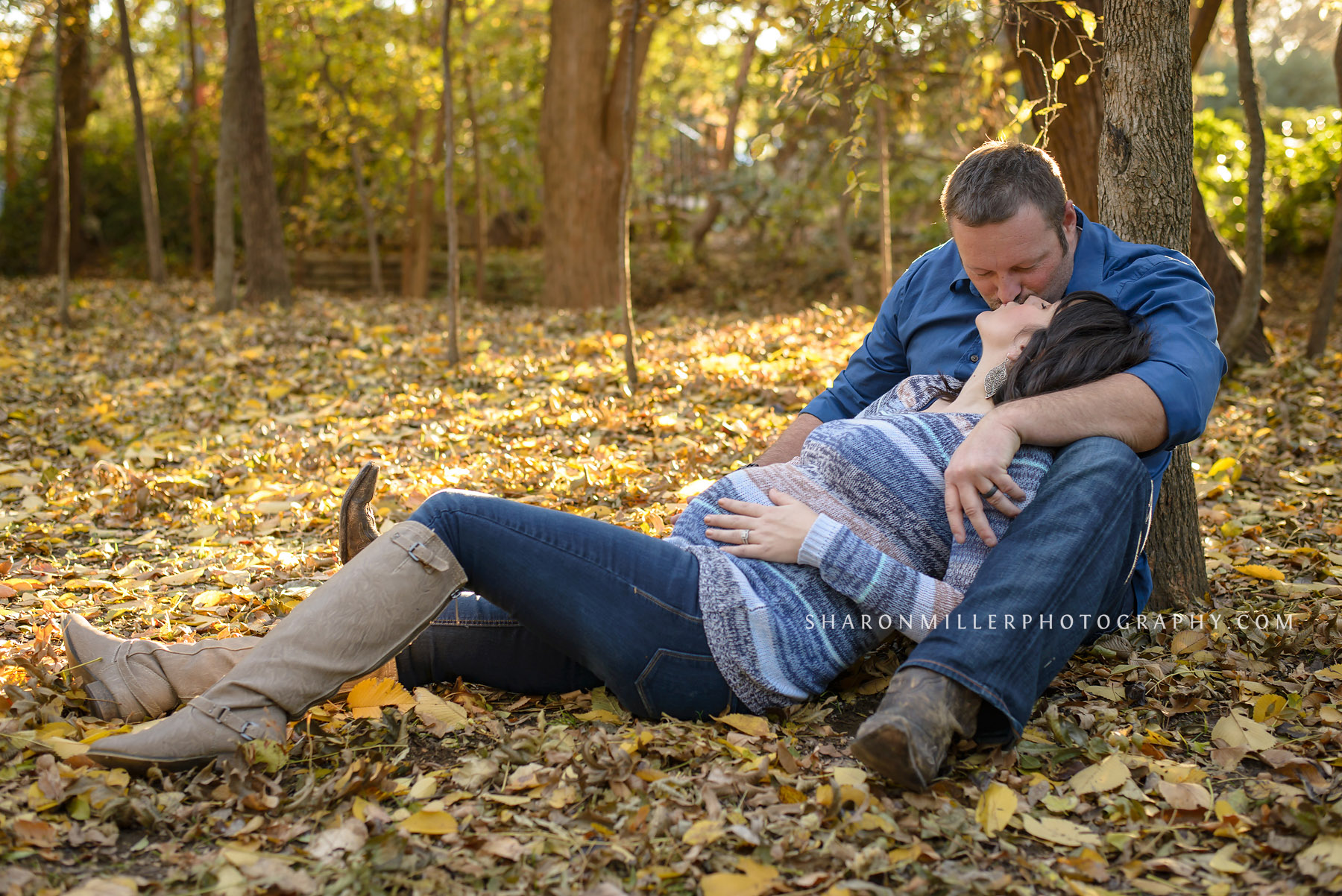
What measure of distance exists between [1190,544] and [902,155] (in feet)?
23.8

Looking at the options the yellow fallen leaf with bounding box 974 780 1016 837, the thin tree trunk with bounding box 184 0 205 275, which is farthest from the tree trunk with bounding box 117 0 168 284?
the yellow fallen leaf with bounding box 974 780 1016 837

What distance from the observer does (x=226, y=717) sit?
6.35ft

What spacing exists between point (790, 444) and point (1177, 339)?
1003mm

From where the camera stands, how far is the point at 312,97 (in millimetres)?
11188

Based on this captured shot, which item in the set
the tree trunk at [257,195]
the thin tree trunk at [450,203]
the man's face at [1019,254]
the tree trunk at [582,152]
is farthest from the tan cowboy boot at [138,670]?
the tree trunk at [257,195]

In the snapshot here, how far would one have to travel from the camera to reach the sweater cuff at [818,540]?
2.03m

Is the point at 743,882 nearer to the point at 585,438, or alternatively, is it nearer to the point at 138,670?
the point at 138,670

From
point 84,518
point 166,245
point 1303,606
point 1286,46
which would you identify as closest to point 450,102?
point 84,518

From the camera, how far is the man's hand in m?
2.01

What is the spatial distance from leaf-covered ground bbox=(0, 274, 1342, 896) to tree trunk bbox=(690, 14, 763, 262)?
812 cm

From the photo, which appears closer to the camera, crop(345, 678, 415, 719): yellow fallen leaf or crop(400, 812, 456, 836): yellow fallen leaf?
crop(400, 812, 456, 836): yellow fallen leaf

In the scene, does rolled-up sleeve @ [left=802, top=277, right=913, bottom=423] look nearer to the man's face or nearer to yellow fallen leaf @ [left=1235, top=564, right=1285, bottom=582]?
the man's face

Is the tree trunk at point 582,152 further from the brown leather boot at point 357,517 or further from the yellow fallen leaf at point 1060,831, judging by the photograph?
the yellow fallen leaf at point 1060,831

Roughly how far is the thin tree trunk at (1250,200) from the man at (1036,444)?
3421 mm
